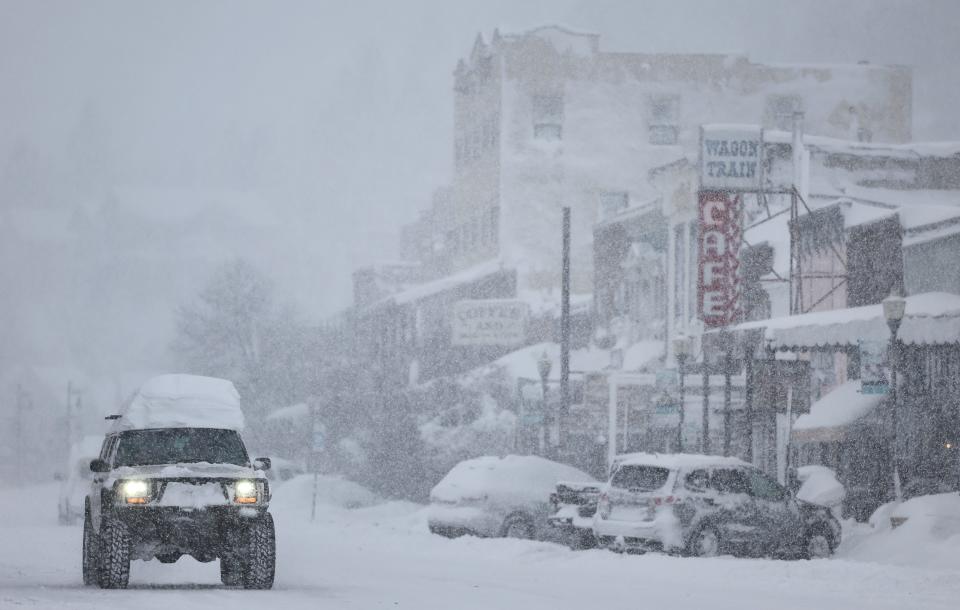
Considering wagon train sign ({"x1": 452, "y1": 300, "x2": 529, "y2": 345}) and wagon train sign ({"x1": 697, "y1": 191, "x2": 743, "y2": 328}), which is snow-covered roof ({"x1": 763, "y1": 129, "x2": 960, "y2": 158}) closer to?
wagon train sign ({"x1": 697, "y1": 191, "x2": 743, "y2": 328})

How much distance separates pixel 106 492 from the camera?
15.5 meters

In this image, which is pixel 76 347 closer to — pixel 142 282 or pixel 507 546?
pixel 142 282

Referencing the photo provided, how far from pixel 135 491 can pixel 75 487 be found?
2293cm

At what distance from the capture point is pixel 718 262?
123 ft

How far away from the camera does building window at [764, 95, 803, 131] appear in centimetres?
6825

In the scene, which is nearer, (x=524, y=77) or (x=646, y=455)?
(x=646, y=455)

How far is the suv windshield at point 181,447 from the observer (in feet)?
55.0

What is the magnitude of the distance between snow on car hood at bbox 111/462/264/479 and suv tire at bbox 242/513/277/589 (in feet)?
1.64

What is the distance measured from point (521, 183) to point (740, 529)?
44834 mm

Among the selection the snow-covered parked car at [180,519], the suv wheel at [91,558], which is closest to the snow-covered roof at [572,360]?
the snow-covered parked car at [180,519]

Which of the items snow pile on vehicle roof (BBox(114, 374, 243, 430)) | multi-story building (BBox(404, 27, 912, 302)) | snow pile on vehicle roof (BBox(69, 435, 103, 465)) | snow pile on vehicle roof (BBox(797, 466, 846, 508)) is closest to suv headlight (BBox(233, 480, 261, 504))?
snow pile on vehicle roof (BBox(114, 374, 243, 430))

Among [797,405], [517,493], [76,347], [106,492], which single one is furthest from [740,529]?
[76,347]

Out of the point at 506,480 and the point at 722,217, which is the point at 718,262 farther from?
the point at 506,480

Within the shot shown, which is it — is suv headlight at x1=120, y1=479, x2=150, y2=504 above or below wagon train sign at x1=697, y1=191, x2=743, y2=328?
below
